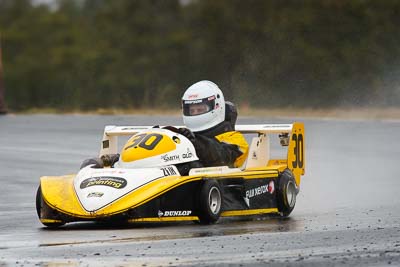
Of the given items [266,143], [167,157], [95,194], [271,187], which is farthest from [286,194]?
[95,194]

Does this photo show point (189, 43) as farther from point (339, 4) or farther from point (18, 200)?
point (18, 200)

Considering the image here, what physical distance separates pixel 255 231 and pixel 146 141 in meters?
1.66

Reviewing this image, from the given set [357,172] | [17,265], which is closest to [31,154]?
[357,172]

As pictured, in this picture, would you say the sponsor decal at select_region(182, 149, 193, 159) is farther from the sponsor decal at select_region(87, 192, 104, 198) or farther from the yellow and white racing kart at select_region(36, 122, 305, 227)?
the sponsor decal at select_region(87, 192, 104, 198)

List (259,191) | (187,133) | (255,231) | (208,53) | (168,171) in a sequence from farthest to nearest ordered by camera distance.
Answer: (208,53) < (259,191) < (187,133) < (168,171) < (255,231)

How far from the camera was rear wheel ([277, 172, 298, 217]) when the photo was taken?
11344 mm

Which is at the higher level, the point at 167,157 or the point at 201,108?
the point at 201,108

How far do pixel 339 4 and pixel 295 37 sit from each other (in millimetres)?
1622

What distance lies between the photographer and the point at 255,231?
31.3 ft

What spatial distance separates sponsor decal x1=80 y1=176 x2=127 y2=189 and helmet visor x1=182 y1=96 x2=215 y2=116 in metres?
1.85

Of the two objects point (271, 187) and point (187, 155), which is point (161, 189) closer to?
point (187, 155)

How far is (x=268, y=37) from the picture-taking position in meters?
32.4

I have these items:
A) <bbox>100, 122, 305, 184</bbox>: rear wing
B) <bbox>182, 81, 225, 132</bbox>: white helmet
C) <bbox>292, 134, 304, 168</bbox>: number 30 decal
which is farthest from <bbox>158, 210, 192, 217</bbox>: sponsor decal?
<bbox>292, 134, 304, 168</bbox>: number 30 decal

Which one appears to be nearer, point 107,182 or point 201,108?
point 107,182
